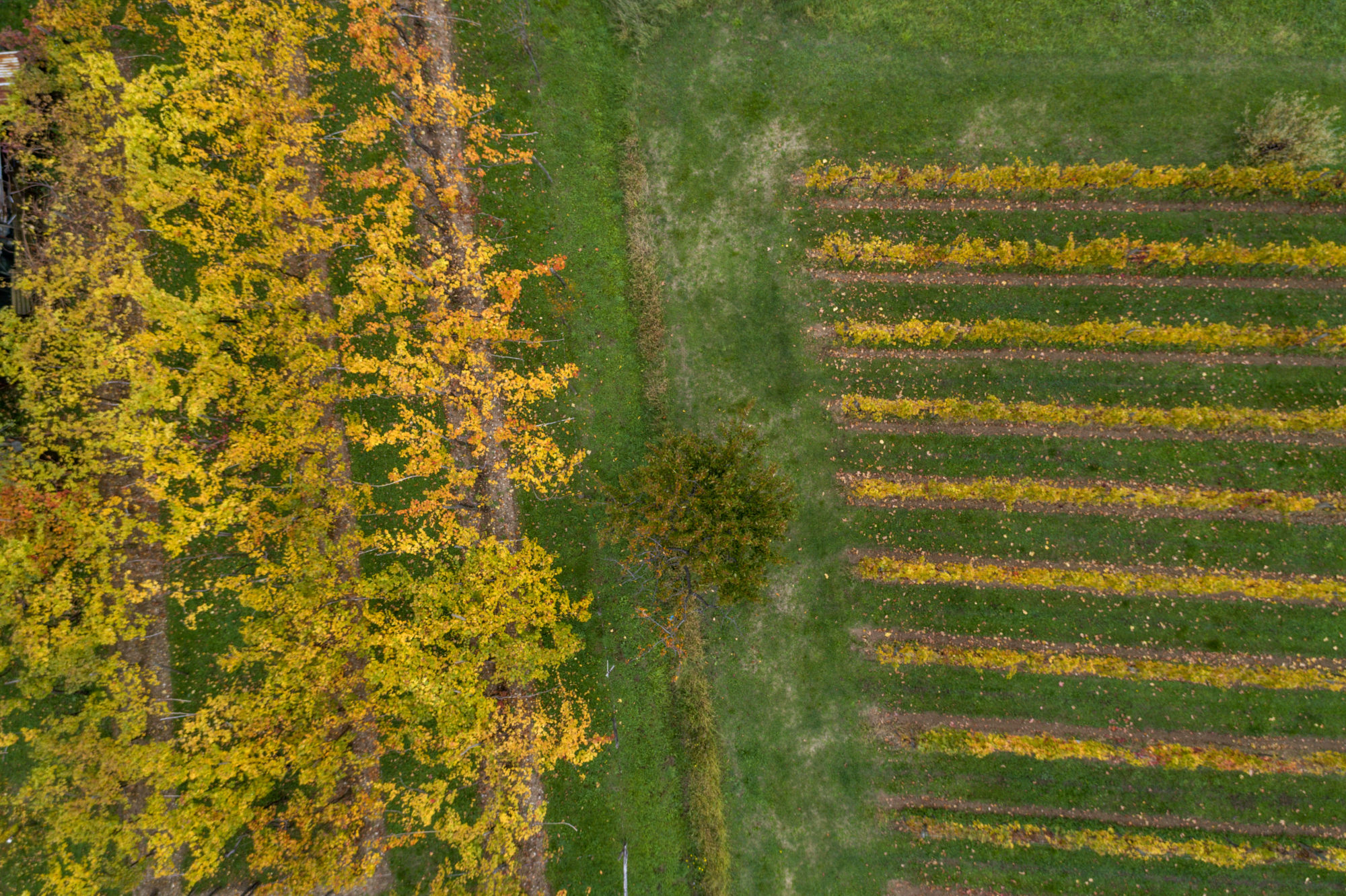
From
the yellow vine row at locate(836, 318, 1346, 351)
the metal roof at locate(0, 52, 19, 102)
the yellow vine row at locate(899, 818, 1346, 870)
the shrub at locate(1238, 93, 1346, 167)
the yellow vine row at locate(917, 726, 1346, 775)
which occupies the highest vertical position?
the metal roof at locate(0, 52, 19, 102)

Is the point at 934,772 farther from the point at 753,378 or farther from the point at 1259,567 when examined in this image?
the point at 753,378

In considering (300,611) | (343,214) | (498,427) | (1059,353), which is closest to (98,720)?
(300,611)

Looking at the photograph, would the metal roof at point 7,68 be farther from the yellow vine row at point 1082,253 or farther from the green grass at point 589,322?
the yellow vine row at point 1082,253

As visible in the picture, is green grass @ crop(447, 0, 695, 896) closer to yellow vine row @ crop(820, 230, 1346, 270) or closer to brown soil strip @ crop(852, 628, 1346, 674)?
brown soil strip @ crop(852, 628, 1346, 674)

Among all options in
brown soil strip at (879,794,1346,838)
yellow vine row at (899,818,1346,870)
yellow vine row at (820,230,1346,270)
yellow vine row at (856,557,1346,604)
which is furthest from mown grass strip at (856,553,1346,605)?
yellow vine row at (820,230,1346,270)

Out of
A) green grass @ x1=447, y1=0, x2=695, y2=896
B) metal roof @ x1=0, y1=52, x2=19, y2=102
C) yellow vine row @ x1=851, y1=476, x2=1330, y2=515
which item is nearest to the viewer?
metal roof @ x1=0, y1=52, x2=19, y2=102

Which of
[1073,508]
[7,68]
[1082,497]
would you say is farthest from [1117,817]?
[7,68]

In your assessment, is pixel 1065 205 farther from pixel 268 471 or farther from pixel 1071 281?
pixel 268 471

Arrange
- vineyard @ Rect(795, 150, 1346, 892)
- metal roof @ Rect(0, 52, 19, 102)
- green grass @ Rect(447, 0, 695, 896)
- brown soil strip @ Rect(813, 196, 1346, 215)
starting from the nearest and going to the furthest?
metal roof @ Rect(0, 52, 19, 102) < vineyard @ Rect(795, 150, 1346, 892) < green grass @ Rect(447, 0, 695, 896) < brown soil strip @ Rect(813, 196, 1346, 215)
